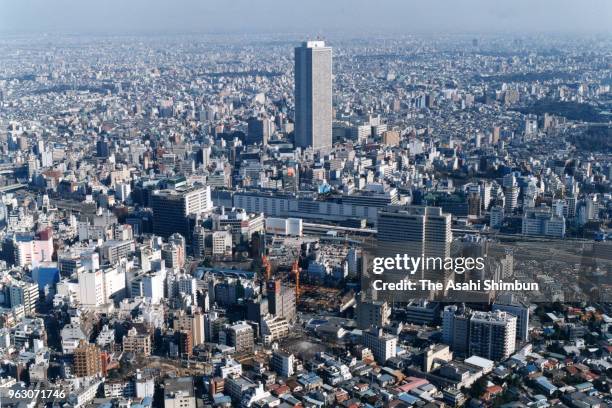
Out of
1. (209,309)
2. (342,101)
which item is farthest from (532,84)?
(209,309)

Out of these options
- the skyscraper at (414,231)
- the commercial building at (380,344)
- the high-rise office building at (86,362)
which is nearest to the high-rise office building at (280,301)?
the commercial building at (380,344)

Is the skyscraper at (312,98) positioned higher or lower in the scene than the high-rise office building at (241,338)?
higher

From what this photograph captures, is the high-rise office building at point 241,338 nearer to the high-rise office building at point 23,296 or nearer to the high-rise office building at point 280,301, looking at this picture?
the high-rise office building at point 280,301

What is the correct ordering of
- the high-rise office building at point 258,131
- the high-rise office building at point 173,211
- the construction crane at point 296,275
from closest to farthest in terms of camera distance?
the construction crane at point 296,275 < the high-rise office building at point 173,211 < the high-rise office building at point 258,131

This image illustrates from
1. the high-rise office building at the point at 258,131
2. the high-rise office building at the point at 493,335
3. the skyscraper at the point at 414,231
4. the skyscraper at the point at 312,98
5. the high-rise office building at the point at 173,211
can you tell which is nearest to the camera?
the high-rise office building at the point at 493,335

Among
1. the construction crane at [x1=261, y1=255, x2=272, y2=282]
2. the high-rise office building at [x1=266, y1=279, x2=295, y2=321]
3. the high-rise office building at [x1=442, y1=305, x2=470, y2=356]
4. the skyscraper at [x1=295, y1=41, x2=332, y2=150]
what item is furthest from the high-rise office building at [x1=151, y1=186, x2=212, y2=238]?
the skyscraper at [x1=295, y1=41, x2=332, y2=150]

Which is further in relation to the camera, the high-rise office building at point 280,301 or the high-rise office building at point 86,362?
the high-rise office building at point 280,301

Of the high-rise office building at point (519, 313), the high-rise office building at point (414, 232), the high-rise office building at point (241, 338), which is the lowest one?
the high-rise office building at point (241, 338)

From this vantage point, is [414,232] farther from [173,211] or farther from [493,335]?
[173,211]

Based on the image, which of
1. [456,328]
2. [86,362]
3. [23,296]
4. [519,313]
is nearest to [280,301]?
[456,328]
